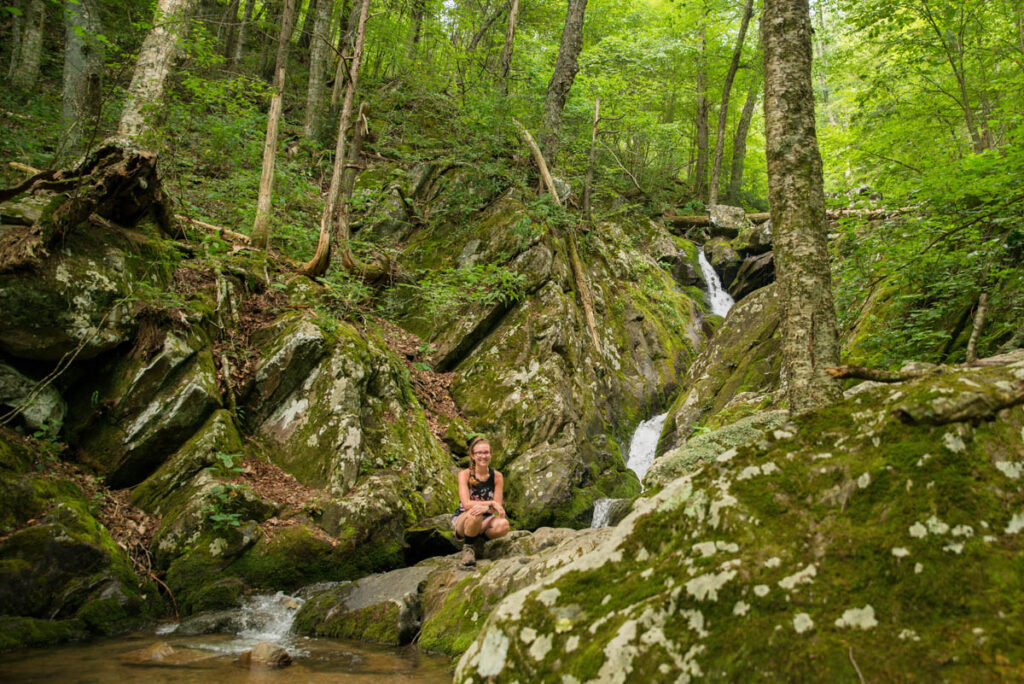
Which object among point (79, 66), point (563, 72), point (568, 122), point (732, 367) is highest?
point (563, 72)

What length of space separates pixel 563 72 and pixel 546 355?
25.1 ft

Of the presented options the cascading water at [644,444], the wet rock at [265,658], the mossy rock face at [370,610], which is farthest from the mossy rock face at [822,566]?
the cascading water at [644,444]

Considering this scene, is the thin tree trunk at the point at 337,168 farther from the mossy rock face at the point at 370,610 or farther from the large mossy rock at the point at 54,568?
the mossy rock face at the point at 370,610

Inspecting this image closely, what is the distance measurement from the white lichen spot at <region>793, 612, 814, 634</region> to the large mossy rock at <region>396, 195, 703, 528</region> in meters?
7.20

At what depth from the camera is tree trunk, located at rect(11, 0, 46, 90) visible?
41.4ft

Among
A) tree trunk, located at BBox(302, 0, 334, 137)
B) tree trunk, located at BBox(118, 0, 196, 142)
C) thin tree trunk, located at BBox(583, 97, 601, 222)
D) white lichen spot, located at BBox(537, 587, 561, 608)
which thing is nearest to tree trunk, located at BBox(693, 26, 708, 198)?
thin tree trunk, located at BBox(583, 97, 601, 222)

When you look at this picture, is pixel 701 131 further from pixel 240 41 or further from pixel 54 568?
pixel 54 568

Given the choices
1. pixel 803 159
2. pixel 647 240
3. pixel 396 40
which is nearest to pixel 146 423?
pixel 803 159

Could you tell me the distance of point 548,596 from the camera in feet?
7.40

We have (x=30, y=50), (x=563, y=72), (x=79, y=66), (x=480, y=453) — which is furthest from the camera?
(x=563, y=72)

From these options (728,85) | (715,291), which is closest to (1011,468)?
(715,291)

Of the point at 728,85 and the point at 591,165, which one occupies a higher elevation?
the point at 728,85

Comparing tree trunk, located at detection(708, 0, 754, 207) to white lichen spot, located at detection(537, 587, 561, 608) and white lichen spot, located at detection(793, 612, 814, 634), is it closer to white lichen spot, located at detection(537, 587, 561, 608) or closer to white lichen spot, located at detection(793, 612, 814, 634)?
white lichen spot, located at detection(537, 587, 561, 608)

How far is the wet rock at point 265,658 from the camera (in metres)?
3.72
